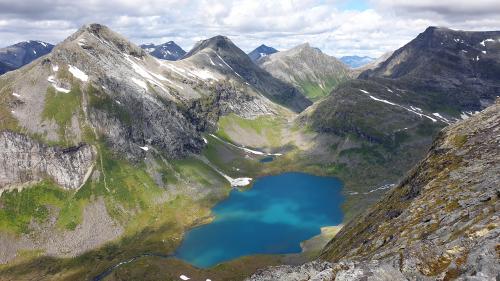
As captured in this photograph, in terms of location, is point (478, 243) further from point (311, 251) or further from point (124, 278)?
point (124, 278)

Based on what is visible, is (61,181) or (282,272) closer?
(282,272)

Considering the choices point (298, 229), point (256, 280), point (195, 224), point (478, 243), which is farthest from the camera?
point (195, 224)

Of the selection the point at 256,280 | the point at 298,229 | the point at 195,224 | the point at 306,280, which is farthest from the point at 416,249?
the point at 195,224

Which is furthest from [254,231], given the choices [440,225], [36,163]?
[440,225]

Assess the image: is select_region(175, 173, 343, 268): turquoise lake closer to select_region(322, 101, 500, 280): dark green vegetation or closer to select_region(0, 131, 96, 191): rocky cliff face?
select_region(0, 131, 96, 191): rocky cliff face

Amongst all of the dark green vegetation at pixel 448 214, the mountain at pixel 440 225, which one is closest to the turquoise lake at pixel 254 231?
the mountain at pixel 440 225

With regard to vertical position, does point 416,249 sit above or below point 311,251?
above

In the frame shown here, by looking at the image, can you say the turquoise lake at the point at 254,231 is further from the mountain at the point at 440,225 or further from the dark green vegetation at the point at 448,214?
the dark green vegetation at the point at 448,214
